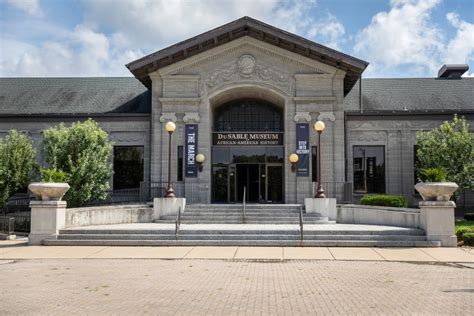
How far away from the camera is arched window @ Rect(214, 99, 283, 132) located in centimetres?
2856

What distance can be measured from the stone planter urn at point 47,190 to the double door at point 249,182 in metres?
11.3

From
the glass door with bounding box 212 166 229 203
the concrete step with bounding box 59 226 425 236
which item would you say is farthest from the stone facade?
the concrete step with bounding box 59 226 425 236

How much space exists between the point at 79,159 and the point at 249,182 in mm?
9850

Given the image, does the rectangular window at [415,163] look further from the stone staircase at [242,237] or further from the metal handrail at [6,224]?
the metal handrail at [6,224]

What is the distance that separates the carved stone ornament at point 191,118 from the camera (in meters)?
26.0

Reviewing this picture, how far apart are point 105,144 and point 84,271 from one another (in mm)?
13437

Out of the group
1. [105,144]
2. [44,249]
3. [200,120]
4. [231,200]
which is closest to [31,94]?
[105,144]

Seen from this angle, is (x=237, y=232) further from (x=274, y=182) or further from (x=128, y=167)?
(x=128, y=167)

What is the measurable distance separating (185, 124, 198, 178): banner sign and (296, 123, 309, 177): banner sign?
18.4 ft

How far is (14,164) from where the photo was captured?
2233 cm

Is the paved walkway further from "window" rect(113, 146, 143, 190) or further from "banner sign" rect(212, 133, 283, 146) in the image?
"window" rect(113, 146, 143, 190)

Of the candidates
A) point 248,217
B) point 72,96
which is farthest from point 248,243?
point 72,96

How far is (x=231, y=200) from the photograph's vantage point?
90.4 feet

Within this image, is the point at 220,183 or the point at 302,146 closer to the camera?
the point at 302,146
